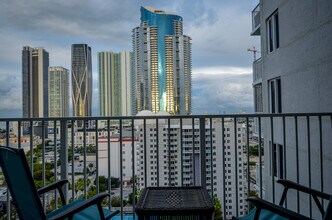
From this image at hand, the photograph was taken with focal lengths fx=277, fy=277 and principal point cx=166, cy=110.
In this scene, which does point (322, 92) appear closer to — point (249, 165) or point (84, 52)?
point (249, 165)

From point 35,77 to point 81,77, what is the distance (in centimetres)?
165

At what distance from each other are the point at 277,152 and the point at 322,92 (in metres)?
2.73

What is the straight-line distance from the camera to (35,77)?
209 inches

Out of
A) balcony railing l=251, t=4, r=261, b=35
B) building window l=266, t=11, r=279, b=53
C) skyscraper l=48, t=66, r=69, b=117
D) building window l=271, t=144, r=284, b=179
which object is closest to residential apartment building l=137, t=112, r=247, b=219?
building window l=271, t=144, r=284, b=179

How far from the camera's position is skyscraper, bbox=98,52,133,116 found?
5.57 metres

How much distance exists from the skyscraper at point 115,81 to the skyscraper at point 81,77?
0.96ft

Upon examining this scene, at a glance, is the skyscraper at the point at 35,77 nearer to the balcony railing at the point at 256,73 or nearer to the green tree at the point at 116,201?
the green tree at the point at 116,201

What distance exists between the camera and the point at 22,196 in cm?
160

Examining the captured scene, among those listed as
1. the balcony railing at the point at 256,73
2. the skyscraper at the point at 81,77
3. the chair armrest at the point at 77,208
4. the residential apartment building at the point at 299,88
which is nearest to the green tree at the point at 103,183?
the chair armrest at the point at 77,208

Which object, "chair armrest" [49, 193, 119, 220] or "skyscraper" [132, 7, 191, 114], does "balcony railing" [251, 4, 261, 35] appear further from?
"chair armrest" [49, 193, 119, 220]

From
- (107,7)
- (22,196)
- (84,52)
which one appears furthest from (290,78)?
(107,7)

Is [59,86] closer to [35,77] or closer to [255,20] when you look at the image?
[35,77]

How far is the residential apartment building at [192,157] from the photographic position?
2750 mm

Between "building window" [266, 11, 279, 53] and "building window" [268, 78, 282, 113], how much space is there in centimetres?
88
